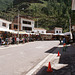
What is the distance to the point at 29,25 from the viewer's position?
58.8 metres

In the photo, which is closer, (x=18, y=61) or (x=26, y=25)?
(x=18, y=61)

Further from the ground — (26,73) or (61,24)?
(61,24)

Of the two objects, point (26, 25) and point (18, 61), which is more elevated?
point (26, 25)

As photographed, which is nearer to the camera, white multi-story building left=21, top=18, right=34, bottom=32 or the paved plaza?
the paved plaza

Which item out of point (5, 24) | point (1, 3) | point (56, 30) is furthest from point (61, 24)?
point (1, 3)

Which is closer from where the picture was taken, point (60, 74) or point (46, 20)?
point (60, 74)

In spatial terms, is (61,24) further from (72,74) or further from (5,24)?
(72,74)

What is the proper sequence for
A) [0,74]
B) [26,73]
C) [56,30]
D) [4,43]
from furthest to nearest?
1. [56,30]
2. [4,43]
3. [26,73]
4. [0,74]

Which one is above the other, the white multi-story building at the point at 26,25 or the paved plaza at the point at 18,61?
the white multi-story building at the point at 26,25

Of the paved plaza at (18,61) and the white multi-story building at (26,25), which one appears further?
the white multi-story building at (26,25)

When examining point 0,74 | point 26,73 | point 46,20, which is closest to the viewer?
point 0,74

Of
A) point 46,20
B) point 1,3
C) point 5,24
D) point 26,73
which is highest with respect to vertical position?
point 1,3

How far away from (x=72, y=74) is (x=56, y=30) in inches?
2752

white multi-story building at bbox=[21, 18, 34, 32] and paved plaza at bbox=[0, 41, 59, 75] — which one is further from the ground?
white multi-story building at bbox=[21, 18, 34, 32]
